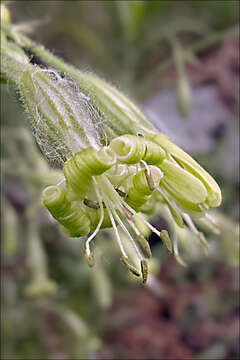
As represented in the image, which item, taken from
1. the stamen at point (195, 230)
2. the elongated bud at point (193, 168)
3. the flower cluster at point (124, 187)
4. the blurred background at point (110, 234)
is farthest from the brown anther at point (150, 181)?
the blurred background at point (110, 234)

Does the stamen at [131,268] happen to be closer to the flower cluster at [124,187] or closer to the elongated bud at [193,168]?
the flower cluster at [124,187]

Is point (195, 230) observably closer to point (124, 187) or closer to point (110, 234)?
point (124, 187)

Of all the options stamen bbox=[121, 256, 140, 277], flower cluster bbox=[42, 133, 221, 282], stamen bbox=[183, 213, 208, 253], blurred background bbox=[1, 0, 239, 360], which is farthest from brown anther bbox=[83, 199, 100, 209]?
blurred background bbox=[1, 0, 239, 360]

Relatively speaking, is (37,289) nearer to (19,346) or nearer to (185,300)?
(19,346)

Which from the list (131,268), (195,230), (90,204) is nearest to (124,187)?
(90,204)

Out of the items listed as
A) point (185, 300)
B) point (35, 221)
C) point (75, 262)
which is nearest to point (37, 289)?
point (35, 221)
